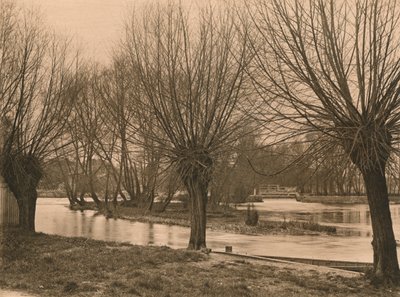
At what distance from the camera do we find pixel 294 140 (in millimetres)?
13055

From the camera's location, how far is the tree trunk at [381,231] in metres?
11.5

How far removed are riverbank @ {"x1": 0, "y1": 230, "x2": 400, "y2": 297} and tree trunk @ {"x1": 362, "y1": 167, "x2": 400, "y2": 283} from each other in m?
0.45

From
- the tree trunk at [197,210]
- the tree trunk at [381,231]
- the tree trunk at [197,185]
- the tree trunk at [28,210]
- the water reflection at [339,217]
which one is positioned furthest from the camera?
the water reflection at [339,217]

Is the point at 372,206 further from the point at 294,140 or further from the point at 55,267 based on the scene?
the point at 55,267

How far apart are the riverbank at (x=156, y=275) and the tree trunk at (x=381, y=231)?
45 centimetres

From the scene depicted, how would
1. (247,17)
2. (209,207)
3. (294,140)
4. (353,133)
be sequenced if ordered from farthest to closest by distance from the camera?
(209,207), (247,17), (294,140), (353,133)

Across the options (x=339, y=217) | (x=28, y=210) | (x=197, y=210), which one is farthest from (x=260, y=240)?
(x=339, y=217)

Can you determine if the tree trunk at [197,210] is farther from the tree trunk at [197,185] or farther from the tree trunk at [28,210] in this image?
the tree trunk at [28,210]

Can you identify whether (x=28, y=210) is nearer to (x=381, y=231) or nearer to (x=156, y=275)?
(x=156, y=275)

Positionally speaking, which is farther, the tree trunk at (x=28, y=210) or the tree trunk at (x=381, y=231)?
the tree trunk at (x=28, y=210)

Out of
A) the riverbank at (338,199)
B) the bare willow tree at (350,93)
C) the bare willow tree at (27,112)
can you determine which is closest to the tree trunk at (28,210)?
the bare willow tree at (27,112)

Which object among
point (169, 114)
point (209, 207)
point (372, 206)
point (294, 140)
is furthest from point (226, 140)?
point (209, 207)

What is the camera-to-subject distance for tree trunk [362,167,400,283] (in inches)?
453

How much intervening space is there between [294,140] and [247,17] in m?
4.33
